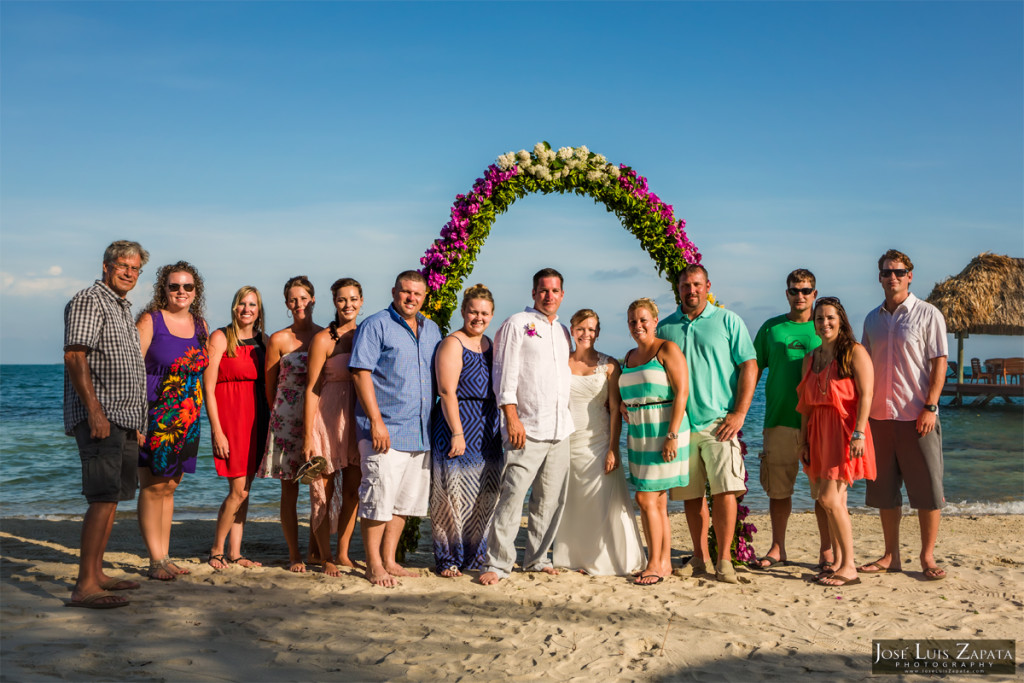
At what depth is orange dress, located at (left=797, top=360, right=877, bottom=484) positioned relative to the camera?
5.64 metres

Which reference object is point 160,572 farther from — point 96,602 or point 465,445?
point 465,445

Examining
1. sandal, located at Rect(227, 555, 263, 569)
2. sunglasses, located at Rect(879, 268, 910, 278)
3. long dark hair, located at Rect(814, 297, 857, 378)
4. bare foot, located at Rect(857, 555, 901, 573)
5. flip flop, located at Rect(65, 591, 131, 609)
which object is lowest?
bare foot, located at Rect(857, 555, 901, 573)

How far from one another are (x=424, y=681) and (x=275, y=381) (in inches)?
112

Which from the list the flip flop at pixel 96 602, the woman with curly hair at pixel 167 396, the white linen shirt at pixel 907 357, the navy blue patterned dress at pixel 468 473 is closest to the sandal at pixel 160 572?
the woman with curly hair at pixel 167 396

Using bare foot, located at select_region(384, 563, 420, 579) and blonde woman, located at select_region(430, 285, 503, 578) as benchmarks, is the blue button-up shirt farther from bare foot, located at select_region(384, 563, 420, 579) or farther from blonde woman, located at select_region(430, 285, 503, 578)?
bare foot, located at select_region(384, 563, 420, 579)

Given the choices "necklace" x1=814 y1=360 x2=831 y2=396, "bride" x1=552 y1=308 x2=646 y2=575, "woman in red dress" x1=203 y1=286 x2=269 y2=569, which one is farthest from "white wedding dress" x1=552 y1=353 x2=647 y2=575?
"woman in red dress" x1=203 y1=286 x2=269 y2=569

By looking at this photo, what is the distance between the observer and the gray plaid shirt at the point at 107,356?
4852mm

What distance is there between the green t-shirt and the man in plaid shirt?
4795mm

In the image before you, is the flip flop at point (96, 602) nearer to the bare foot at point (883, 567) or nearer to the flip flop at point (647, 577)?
the flip flop at point (647, 577)

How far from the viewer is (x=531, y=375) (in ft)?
19.1

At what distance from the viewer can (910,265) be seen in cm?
600

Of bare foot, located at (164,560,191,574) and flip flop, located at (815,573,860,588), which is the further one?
flip flop, located at (815,573,860,588)

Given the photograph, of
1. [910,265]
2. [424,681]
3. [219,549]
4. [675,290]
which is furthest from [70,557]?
[910,265]

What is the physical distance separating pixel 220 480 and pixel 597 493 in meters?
9.23
